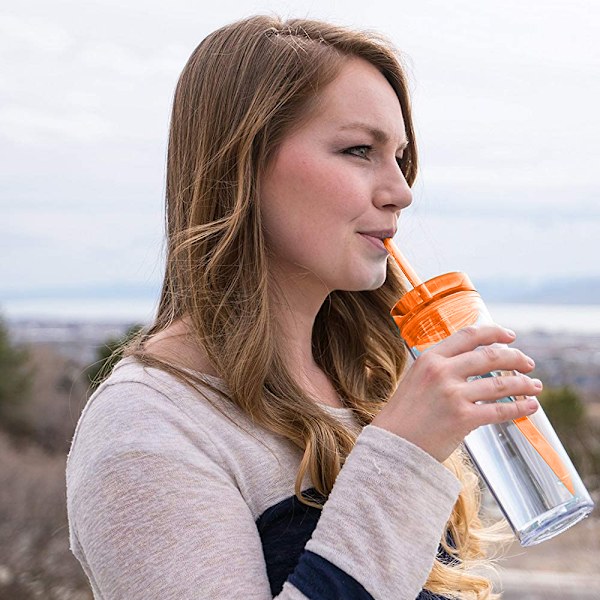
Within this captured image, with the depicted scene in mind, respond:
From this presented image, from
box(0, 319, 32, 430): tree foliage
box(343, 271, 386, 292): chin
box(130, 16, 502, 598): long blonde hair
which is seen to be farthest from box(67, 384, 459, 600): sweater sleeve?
box(0, 319, 32, 430): tree foliage

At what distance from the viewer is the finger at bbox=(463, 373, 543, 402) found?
935 millimetres

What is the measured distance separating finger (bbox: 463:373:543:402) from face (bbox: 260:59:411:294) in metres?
0.24

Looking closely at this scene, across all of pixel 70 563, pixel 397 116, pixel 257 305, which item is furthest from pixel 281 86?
pixel 70 563

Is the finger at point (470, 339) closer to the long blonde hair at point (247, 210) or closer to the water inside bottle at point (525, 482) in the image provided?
the water inside bottle at point (525, 482)

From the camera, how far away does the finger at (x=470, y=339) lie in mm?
941

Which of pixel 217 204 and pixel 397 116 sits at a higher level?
pixel 397 116

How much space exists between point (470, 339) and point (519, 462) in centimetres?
16

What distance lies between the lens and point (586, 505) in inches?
39.5

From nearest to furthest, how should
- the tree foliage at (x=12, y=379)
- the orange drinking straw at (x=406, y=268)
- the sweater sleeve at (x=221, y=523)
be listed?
the sweater sleeve at (x=221, y=523) < the orange drinking straw at (x=406, y=268) < the tree foliage at (x=12, y=379)

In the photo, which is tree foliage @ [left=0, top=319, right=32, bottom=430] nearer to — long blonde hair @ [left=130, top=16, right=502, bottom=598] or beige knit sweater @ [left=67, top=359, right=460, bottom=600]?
long blonde hair @ [left=130, top=16, right=502, bottom=598]

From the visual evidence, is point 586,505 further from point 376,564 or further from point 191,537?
point 191,537

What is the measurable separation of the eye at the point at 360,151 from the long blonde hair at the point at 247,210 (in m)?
0.07

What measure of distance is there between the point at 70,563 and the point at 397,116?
4.80 metres

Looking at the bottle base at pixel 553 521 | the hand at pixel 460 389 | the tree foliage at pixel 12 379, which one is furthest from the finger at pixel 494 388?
the tree foliage at pixel 12 379
